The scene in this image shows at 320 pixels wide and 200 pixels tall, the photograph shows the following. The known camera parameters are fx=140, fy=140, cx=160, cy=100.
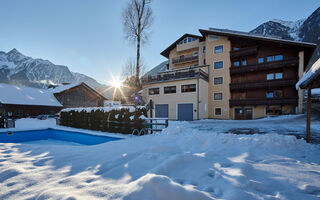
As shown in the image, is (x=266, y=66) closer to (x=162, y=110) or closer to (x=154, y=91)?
(x=162, y=110)

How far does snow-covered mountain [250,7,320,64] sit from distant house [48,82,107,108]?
3604 inches

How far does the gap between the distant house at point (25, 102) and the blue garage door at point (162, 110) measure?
1797cm

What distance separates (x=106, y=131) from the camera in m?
11.1

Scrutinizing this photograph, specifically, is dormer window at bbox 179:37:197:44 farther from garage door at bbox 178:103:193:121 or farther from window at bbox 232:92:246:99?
garage door at bbox 178:103:193:121

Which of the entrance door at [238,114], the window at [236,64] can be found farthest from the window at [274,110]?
the window at [236,64]

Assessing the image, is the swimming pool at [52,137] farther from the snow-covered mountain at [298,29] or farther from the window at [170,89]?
the snow-covered mountain at [298,29]

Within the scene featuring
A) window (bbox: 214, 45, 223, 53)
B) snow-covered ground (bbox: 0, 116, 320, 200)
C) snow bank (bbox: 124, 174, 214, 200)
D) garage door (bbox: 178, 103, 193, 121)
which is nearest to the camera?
snow bank (bbox: 124, 174, 214, 200)

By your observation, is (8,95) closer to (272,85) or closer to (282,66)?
(272,85)

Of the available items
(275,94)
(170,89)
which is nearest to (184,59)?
(170,89)

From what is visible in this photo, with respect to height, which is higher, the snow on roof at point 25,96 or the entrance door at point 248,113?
the snow on roof at point 25,96

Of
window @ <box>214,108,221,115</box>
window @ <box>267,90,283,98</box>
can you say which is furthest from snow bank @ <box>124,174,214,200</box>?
window @ <box>267,90,283,98</box>

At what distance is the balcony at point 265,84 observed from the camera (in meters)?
20.5

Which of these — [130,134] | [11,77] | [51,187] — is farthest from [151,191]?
[11,77]

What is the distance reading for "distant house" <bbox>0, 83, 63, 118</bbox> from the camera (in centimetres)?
2116
